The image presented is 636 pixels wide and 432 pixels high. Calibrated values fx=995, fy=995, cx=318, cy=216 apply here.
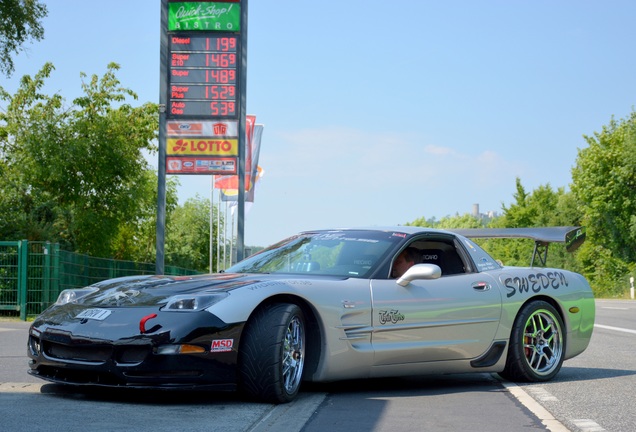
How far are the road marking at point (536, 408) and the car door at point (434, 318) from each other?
415 millimetres

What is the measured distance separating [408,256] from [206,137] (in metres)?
11.4

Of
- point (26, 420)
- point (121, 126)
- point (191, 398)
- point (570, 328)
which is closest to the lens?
point (26, 420)

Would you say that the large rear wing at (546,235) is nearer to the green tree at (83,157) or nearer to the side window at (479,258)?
the side window at (479,258)

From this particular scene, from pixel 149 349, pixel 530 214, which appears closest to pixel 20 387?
pixel 149 349

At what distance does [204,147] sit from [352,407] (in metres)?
12.8

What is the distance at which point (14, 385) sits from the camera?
6.89 metres

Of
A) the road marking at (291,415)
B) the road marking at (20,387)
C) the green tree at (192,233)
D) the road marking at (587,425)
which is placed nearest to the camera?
the road marking at (291,415)

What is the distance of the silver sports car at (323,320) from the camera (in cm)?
600

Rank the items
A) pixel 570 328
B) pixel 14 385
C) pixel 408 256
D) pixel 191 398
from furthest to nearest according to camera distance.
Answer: pixel 570 328, pixel 408 256, pixel 14 385, pixel 191 398

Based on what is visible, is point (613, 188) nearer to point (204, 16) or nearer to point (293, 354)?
point (204, 16)

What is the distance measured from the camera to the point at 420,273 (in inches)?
280

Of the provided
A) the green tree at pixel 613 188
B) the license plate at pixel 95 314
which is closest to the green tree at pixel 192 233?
the green tree at pixel 613 188

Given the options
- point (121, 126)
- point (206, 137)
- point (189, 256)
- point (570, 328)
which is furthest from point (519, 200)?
point (570, 328)

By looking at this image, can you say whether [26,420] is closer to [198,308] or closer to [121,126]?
[198,308]
